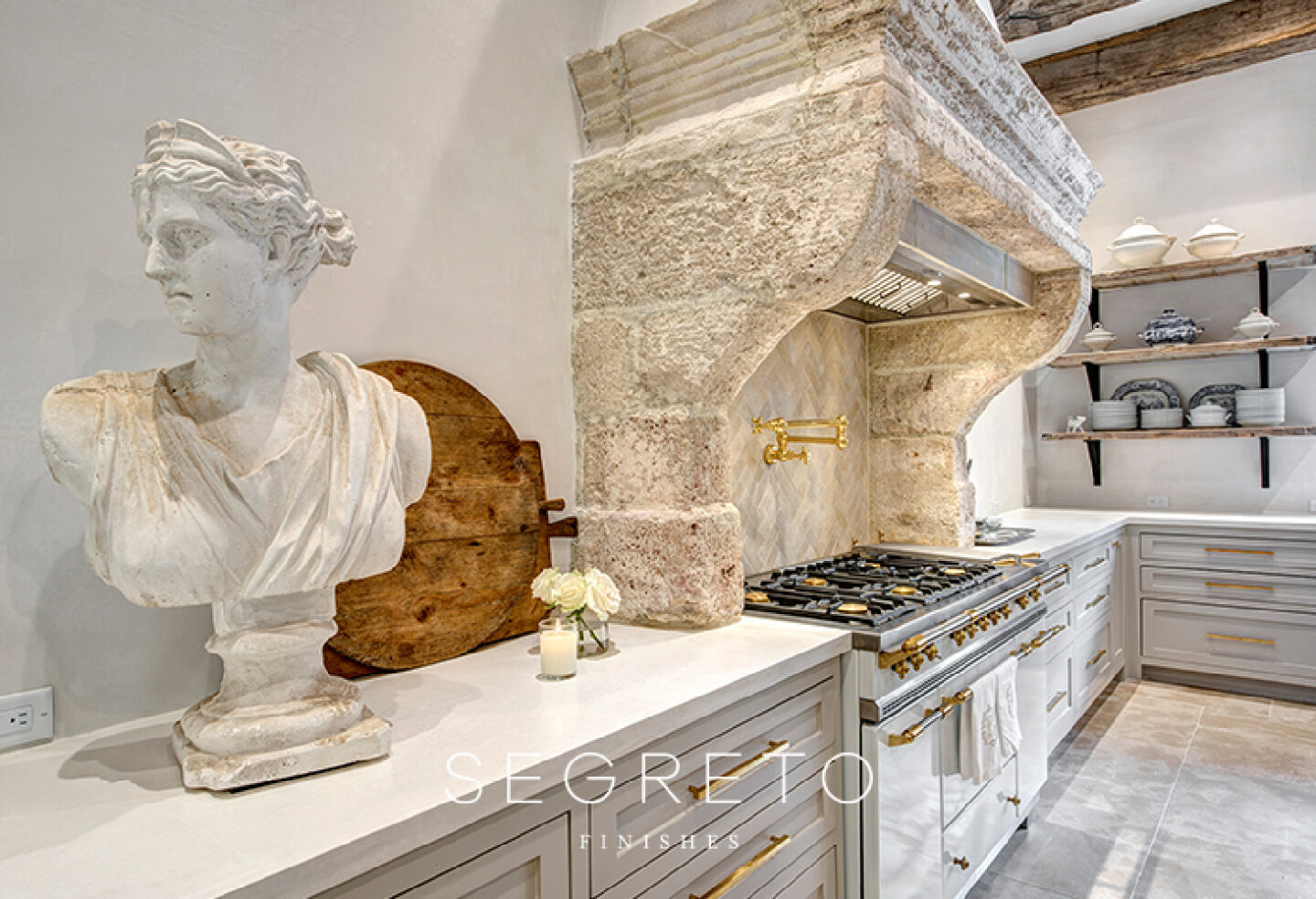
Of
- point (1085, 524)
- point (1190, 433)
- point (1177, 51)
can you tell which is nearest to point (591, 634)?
point (1085, 524)

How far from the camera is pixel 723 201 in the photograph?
5.53 feet

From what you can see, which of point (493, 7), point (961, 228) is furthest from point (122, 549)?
point (961, 228)

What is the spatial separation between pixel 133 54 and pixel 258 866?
1.23 m

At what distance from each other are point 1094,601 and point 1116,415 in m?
1.48

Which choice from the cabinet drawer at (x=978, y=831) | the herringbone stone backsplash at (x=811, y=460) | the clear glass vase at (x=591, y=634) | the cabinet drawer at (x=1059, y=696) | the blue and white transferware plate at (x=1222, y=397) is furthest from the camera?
the blue and white transferware plate at (x=1222, y=397)

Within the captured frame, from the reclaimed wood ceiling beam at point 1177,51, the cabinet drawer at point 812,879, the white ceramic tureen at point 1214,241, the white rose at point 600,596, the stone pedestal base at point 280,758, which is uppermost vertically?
the reclaimed wood ceiling beam at point 1177,51

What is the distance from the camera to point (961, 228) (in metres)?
2.34

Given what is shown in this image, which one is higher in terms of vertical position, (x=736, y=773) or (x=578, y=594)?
(x=578, y=594)

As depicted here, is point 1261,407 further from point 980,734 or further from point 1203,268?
point 980,734

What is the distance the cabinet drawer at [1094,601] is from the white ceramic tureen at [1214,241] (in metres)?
1.90

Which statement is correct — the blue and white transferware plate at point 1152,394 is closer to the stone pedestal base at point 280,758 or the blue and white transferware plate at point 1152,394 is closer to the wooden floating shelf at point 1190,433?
the wooden floating shelf at point 1190,433

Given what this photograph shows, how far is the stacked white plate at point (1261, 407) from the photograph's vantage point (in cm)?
403

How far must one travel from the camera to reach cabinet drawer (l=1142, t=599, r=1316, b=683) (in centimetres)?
369

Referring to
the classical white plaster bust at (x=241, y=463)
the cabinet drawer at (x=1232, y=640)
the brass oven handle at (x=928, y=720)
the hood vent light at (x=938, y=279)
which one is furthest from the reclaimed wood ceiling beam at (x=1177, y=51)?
the classical white plaster bust at (x=241, y=463)
